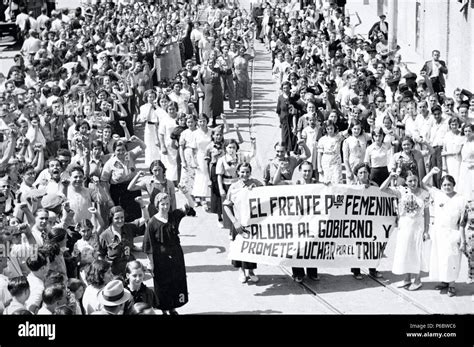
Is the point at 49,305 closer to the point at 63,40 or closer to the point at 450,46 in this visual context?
the point at 63,40

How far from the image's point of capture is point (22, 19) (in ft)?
95.4

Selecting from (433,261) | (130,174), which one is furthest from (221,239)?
(433,261)

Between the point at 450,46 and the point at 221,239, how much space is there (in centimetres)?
1298

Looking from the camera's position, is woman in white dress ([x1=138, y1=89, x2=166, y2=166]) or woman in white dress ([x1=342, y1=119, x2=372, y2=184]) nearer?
woman in white dress ([x1=342, y1=119, x2=372, y2=184])

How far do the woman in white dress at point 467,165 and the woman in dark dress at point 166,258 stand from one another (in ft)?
16.7

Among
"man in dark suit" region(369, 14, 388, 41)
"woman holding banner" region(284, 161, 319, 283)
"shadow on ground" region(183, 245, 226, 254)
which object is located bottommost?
"shadow on ground" region(183, 245, 226, 254)

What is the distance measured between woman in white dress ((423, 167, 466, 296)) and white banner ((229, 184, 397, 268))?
65 cm

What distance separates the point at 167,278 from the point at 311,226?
74.1 inches

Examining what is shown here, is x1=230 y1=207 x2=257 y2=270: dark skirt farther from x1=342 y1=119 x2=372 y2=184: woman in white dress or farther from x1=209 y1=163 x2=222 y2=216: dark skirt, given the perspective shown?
x1=342 y1=119 x2=372 y2=184: woman in white dress

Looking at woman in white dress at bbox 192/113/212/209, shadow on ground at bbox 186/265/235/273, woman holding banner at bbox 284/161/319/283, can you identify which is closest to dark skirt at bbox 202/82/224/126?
woman in white dress at bbox 192/113/212/209

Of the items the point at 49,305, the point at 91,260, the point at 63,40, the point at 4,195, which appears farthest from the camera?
the point at 63,40

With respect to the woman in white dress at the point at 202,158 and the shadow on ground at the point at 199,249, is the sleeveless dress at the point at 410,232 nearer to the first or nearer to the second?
the shadow on ground at the point at 199,249

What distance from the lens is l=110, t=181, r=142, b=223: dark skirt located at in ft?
42.9

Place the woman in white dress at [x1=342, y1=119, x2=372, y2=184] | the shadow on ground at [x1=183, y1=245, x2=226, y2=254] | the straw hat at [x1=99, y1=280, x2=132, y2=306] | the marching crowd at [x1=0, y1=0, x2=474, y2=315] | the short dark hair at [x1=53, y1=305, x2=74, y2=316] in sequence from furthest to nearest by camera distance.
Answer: the woman in white dress at [x1=342, y1=119, x2=372, y2=184] < the shadow on ground at [x1=183, y1=245, x2=226, y2=254] < the marching crowd at [x1=0, y1=0, x2=474, y2=315] < the straw hat at [x1=99, y1=280, x2=132, y2=306] < the short dark hair at [x1=53, y1=305, x2=74, y2=316]
